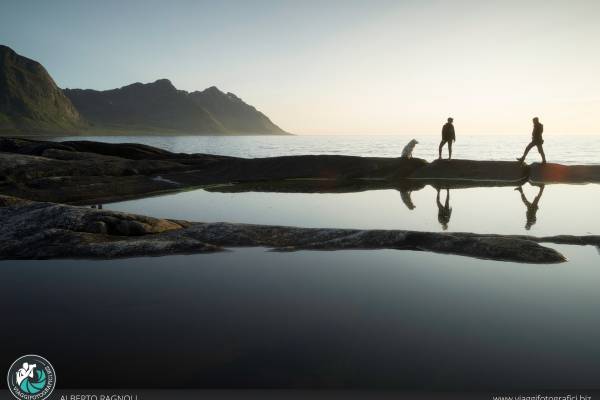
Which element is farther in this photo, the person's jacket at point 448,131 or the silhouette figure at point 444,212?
the person's jacket at point 448,131

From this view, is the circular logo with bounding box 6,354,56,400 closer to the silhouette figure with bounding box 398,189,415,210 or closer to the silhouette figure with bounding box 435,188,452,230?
the silhouette figure with bounding box 435,188,452,230

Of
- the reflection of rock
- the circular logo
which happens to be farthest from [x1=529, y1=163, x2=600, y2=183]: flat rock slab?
the circular logo

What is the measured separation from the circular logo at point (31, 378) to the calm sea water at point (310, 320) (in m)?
0.17

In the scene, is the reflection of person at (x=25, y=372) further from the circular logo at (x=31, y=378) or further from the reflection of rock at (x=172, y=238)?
the reflection of rock at (x=172, y=238)

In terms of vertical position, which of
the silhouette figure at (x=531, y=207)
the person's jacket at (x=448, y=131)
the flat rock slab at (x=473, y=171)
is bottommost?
the silhouette figure at (x=531, y=207)

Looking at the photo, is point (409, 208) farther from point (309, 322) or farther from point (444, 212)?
point (309, 322)

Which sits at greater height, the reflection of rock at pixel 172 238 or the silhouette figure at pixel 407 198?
the silhouette figure at pixel 407 198

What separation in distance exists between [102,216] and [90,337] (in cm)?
685

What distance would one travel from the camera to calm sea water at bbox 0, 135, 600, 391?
4.85 metres

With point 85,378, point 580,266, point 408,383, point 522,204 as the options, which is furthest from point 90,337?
point 522,204

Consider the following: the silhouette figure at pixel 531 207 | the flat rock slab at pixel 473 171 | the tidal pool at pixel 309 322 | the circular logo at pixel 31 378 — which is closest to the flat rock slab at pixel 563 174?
the flat rock slab at pixel 473 171

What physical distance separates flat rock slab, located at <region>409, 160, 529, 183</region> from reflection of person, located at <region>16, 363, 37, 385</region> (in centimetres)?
2624

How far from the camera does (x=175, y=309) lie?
6684mm

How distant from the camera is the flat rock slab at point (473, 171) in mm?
26547
